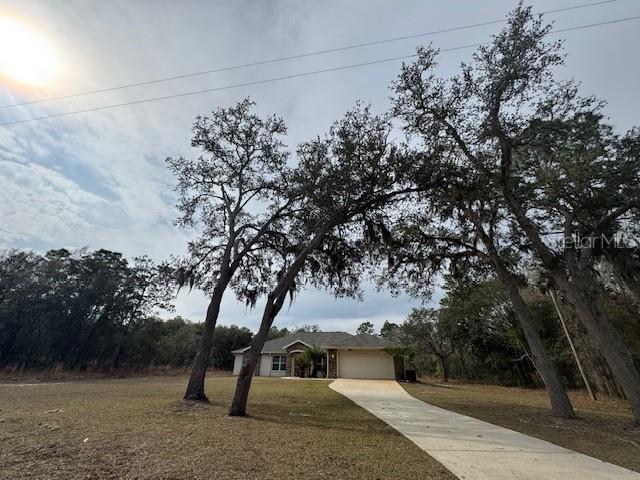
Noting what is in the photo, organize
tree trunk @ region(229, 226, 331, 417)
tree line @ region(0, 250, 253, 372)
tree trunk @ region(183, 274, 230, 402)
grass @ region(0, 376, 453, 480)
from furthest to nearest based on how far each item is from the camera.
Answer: tree line @ region(0, 250, 253, 372), tree trunk @ region(183, 274, 230, 402), tree trunk @ region(229, 226, 331, 417), grass @ region(0, 376, 453, 480)

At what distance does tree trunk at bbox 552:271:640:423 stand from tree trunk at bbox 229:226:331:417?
630 centimetres

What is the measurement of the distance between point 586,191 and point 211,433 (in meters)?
9.78

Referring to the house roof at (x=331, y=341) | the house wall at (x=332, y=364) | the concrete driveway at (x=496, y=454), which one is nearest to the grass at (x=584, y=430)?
the concrete driveway at (x=496, y=454)

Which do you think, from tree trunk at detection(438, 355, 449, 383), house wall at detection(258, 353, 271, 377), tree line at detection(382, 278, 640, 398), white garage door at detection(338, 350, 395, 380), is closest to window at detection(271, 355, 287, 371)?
house wall at detection(258, 353, 271, 377)

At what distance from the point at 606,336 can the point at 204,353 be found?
1024 centimetres

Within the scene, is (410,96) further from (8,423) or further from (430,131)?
(8,423)

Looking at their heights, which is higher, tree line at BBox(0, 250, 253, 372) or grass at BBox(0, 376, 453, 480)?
tree line at BBox(0, 250, 253, 372)

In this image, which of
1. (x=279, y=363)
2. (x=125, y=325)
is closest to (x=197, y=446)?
(x=279, y=363)

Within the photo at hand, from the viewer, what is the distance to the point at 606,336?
302 inches

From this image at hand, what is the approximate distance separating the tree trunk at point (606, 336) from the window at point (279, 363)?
23211mm

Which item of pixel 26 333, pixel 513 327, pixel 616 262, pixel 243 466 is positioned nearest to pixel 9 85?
pixel 243 466

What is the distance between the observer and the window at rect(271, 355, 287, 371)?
27781 millimetres

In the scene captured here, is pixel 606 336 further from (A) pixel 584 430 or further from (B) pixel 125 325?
(B) pixel 125 325

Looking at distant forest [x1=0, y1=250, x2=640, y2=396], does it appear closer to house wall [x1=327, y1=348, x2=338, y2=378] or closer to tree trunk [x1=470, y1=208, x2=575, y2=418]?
house wall [x1=327, y1=348, x2=338, y2=378]
